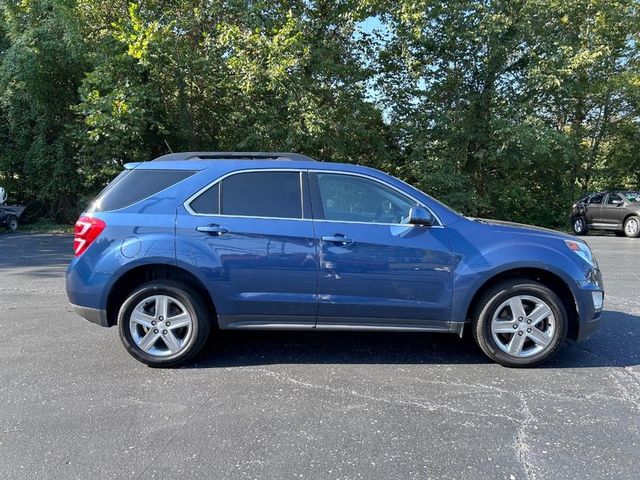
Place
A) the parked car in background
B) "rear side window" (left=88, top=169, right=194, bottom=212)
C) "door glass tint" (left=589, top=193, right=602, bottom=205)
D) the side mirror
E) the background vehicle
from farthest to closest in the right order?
"door glass tint" (left=589, top=193, right=602, bottom=205), the background vehicle, the parked car in background, "rear side window" (left=88, top=169, right=194, bottom=212), the side mirror

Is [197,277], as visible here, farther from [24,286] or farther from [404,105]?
[404,105]

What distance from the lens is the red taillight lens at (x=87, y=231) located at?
175 inches

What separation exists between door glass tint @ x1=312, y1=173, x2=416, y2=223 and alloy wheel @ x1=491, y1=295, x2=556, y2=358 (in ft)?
4.03

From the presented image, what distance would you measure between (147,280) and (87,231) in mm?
673

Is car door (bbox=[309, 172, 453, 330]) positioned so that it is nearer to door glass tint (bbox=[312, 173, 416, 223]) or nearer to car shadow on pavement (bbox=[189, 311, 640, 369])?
door glass tint (bbox=[312, 173, 416, 223])

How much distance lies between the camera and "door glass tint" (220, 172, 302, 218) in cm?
449

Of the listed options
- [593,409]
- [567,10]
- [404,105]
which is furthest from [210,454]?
[567,10]

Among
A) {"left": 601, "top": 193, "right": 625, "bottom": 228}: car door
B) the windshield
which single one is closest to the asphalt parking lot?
{"left": 601, "top": 193, "right": 625, "bottom": 228}: car door

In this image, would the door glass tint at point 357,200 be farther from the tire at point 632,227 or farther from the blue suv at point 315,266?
the tire at point 632,227

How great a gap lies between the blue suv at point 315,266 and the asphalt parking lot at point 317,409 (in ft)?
1.25

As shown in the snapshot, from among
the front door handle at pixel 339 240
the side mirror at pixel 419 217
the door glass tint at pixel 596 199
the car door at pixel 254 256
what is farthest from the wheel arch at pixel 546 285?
the door glass tint at pixel 596 199

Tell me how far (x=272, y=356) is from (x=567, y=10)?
16.7 meters

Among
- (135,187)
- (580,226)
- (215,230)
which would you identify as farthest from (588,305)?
(580,226)

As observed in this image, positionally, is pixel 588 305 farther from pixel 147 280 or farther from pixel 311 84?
pixel 311 84
